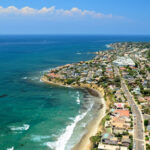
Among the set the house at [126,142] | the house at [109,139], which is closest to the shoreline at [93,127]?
the house at [109,139]

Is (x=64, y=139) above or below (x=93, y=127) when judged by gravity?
below

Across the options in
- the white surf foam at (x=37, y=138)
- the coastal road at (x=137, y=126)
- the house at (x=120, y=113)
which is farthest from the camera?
the house at (x=120, y=113)

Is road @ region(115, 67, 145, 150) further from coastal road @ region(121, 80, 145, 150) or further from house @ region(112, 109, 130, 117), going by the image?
house @ region(112, 109, 130, 117)

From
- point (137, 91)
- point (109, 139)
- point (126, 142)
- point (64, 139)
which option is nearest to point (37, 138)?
point (64, 139)

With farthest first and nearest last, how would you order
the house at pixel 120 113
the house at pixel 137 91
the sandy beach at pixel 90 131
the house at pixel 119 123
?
the house at pixel 137 91 < the house at pixel 120 113 < the house at pixel 119 123 < the sandy beach at pixel 90 131

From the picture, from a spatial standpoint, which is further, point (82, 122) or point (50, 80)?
point (50, 80)

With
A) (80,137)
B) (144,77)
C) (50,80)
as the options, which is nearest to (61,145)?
(80,137)

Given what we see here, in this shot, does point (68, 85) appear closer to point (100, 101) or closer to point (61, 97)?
point (61, 97)

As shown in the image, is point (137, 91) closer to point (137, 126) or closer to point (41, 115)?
point (137, 126)

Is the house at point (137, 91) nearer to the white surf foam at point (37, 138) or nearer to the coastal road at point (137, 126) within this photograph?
the coastal road at point (137, 126)

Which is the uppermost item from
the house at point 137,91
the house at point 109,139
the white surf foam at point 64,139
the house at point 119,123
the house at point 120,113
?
the house at point 137,91

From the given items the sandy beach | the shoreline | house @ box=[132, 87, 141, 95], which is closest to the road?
house @ box=[132, 87, 141, 95]
